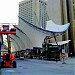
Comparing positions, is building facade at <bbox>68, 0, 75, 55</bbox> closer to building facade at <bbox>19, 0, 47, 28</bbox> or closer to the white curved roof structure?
building facade at <bbox>19, 0, 47, 28</bbox>

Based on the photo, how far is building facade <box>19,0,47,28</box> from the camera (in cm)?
8681

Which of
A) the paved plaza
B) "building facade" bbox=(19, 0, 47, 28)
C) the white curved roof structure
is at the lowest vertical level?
the paved plaza

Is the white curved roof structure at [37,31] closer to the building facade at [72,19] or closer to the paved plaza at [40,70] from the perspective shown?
the building facade at [72,19]

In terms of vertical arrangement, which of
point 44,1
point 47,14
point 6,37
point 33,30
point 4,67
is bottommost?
point 4,67

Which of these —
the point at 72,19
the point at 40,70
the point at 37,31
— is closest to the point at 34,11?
the point at 72,19

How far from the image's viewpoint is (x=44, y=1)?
342 ft

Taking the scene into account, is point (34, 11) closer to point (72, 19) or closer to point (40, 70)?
point (72, 19)

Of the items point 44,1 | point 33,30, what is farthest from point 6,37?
point 44,1

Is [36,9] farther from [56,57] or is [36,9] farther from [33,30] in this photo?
[56,57]

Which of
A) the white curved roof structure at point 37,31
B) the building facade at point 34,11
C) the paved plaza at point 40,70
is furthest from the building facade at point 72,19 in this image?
the paved plaza at point 40,70

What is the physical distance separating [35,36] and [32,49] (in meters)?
7.70

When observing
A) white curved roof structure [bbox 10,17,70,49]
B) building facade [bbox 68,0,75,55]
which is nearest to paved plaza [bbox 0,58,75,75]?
white curved roof structure [bbox 10,17,70,49]

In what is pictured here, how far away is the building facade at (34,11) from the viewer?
8681 centimetres

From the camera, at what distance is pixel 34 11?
293ft
